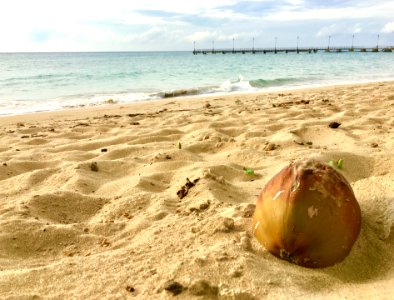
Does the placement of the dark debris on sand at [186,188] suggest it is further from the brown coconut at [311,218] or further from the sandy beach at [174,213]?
the brown coconut at [311,218]

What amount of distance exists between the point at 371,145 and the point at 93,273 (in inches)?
106

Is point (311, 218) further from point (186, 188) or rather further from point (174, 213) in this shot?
point (186, 188)

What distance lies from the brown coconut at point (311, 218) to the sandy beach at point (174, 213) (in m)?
0.05

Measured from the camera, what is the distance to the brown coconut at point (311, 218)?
1.50 m

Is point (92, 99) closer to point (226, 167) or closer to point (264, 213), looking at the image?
point (226, 167)

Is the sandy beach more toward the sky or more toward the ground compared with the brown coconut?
A: more toward the ground

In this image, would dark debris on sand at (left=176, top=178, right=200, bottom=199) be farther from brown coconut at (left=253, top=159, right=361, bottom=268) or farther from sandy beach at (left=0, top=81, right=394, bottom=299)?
brown coconut at (left=253, top=159, right=361, bottom=268)

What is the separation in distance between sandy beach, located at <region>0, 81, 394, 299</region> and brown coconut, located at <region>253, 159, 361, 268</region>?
54mm

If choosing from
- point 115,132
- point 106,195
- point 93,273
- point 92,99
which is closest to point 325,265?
point 93,273

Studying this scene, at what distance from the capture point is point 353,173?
2.70 metres

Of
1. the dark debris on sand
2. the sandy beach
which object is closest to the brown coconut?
the sandy beach

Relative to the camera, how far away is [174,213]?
84.4 inches

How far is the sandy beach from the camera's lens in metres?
1.45

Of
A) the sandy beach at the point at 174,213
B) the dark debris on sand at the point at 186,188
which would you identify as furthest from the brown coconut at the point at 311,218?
the dark debris on sand at the point at 186,188
